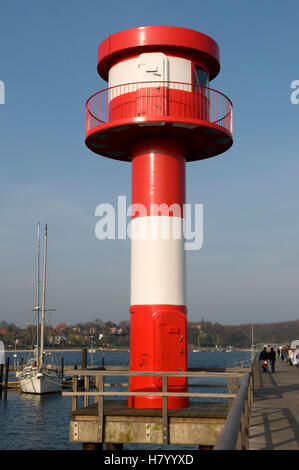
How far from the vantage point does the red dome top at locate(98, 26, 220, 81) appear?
45.1 feet

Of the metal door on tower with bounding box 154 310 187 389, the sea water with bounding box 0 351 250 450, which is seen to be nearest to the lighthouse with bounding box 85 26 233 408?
the metal door on tower with bounding box 154 310 187 389

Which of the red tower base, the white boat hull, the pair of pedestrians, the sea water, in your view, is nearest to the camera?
the red tower base

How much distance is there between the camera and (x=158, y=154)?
14.1 meters

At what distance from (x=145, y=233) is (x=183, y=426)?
15.4 ft

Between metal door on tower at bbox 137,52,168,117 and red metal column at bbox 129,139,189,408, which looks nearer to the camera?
red metal column at bbox 129,139,189,408

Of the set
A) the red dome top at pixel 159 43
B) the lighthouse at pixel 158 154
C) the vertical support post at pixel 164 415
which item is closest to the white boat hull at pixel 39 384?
the lighthouse at pixel 158 154

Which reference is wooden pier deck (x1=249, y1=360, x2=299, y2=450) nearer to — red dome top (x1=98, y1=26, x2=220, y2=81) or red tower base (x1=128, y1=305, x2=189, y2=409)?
red tower base (x1=128, y1=305, x2=189, y2=409)

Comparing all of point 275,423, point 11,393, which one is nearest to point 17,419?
point 11,393

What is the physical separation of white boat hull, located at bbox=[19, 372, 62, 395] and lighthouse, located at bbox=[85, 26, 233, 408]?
37.3 m

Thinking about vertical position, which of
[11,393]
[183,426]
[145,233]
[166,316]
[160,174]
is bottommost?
[11,393]

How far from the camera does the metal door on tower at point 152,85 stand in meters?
13.6

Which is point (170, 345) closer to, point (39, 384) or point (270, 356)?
point (270, 356)

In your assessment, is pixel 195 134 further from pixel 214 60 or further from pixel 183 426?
pixel 183 426

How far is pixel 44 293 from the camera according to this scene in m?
52.9
